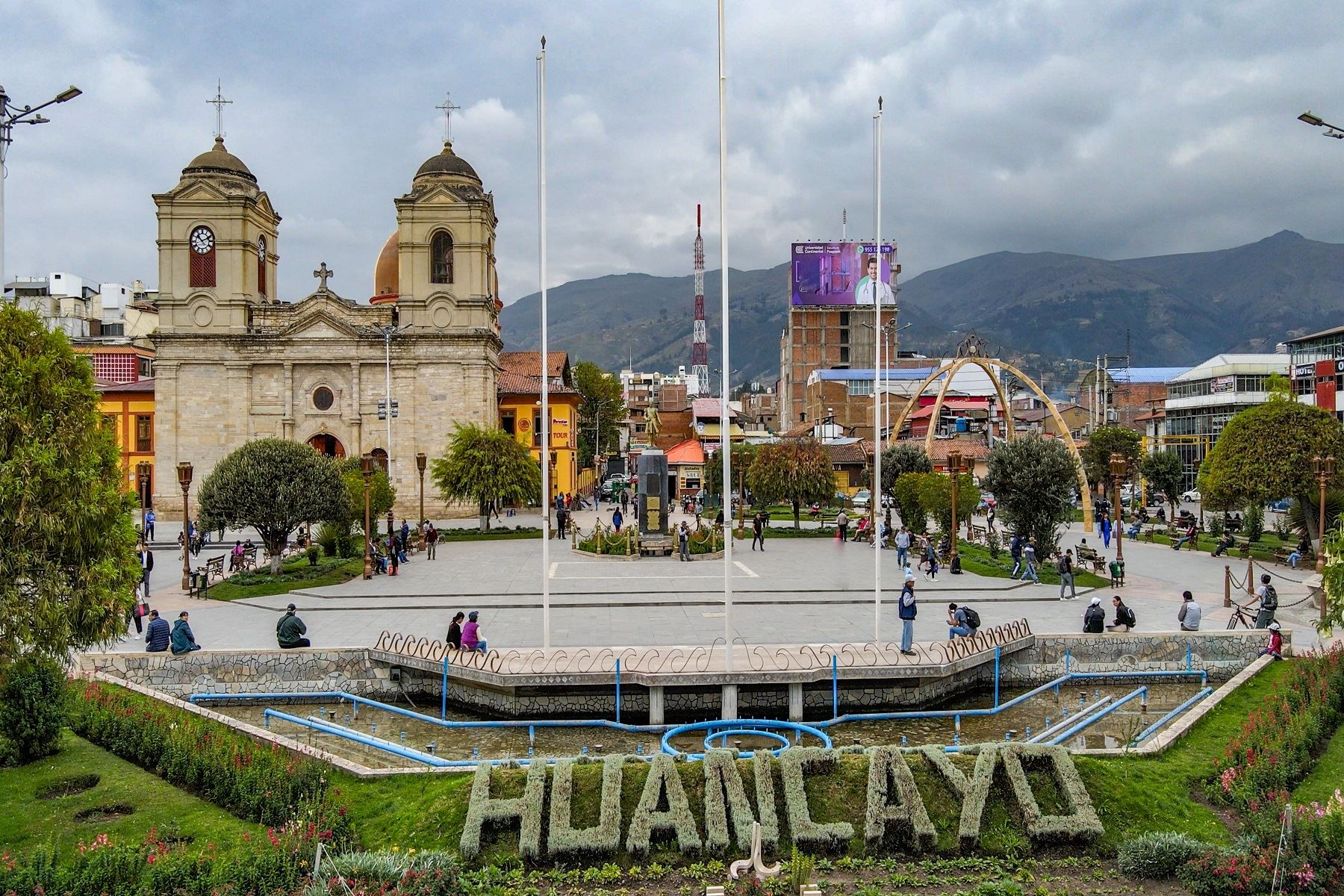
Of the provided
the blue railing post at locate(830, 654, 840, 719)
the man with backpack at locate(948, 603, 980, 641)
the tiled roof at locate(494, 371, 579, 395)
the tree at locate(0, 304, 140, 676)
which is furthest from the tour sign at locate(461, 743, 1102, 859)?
the tiled roof at locate(494, 371, 579, 395)

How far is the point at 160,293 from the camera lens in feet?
174

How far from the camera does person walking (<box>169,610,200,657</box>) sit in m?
17.3

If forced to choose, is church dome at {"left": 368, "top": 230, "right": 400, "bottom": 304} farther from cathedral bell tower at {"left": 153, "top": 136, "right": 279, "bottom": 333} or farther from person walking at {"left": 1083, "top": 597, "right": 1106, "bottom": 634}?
person walking at {"left": 1083, "top": 597, "right": 1106, "bottom": 634}

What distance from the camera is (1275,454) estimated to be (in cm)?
3347

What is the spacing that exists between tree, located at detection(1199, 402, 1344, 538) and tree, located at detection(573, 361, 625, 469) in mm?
54613

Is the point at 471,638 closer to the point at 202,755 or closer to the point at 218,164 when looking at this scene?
the point at 202,755

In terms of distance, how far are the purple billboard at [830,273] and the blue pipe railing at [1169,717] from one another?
306ft

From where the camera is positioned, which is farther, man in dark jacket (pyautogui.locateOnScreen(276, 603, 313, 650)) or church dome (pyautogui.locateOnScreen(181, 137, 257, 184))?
church dome (pyautogui.locateOnScreen(181, 137, 257, 184))

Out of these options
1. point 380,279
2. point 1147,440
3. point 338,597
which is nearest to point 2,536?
point 338,597

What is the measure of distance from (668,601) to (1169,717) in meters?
12.5

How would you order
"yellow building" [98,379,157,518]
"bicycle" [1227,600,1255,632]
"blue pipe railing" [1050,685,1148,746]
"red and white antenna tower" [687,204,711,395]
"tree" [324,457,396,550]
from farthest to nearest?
1. "red and white antenna tower" [687,204,711,395]
2. "yellow building" [98,379,157,518]
3. "tree" [324,457,396,550]
4. "bicycle" [1227,600,1255,632]
5. "blue pipe railing" [1050,685,1148,746]

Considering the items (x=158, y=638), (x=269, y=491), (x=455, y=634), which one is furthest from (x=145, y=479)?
(x=455, y=634)

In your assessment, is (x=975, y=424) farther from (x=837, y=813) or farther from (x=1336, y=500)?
(x=837, y=813)

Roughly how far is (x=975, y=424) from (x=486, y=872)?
83.2m
